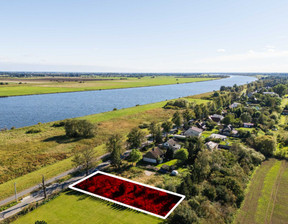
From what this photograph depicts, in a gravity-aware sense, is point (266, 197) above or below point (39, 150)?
below

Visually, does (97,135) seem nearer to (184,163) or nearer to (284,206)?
(184,163)

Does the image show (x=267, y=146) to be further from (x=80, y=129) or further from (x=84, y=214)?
(x=80, y=129)

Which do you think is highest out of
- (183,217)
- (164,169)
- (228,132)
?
(183,217)

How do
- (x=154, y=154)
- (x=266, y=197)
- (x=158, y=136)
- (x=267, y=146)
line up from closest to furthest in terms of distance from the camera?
(x=266, y=197)
(x=154, y=154)
(x=267, y=146)
(x=158, y=136)

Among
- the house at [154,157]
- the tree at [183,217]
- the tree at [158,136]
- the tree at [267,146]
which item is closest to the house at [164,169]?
the house at [154,157]

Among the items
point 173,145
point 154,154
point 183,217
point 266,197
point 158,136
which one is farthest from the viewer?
point 158,136

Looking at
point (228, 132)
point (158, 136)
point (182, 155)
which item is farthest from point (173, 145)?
point (228, 132)

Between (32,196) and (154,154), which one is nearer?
(32,196)
